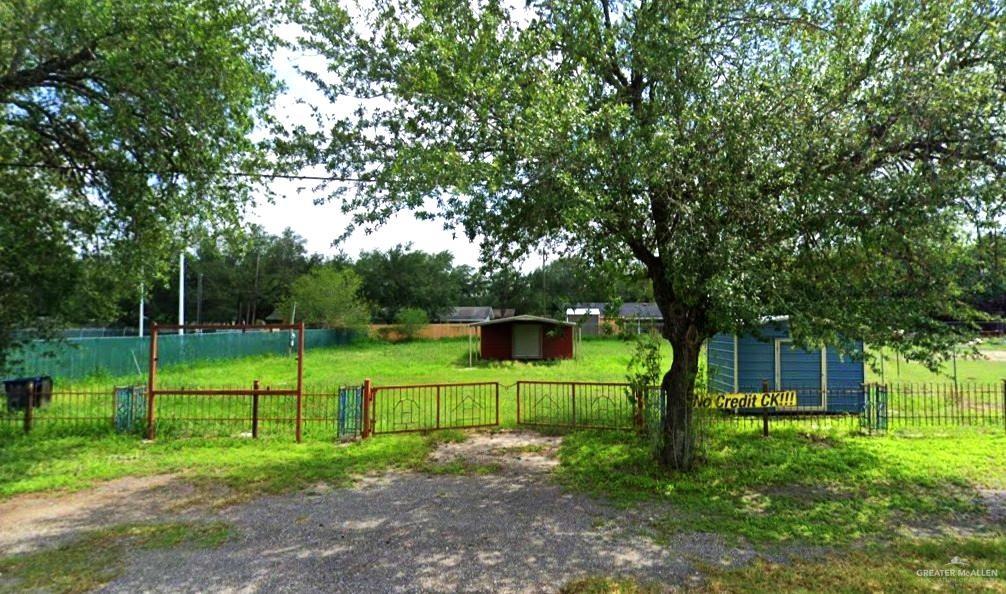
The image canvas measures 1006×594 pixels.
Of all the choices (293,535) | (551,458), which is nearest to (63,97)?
(293,535)

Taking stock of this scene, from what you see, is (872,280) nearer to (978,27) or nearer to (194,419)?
(978,27)

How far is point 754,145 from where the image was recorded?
18.9 ft

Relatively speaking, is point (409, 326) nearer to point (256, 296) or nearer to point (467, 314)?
point (467, 314)

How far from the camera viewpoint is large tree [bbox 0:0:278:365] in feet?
24.0

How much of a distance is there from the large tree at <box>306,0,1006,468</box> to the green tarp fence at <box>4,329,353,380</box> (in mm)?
8461

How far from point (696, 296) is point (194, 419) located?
9196 millimetres

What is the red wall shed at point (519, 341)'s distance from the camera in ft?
94.5

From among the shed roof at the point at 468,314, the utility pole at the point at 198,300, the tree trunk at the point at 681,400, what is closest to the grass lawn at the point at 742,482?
the tree trunk at the point at 681,400

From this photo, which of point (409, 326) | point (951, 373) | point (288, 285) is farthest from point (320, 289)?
point (951, 373)

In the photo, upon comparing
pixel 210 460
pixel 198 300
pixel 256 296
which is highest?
pixel 256 296

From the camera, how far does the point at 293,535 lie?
5.26 metres

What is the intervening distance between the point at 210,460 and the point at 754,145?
8194mm

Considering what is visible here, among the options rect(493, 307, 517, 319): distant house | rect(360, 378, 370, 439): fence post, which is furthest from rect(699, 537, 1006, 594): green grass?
rect(493, 307, 517, 319): distant house

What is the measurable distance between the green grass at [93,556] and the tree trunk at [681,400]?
17.0ft
